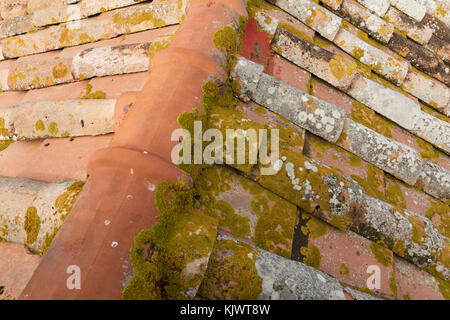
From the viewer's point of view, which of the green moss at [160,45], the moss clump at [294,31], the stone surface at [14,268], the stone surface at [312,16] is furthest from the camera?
the stone surface at [312,16]

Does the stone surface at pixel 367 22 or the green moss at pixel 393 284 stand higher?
the stone surface at pixel 367 22

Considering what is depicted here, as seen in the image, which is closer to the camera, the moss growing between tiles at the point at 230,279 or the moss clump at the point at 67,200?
the moss growing between tiles at the point at 230,279

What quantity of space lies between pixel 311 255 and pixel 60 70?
375cm

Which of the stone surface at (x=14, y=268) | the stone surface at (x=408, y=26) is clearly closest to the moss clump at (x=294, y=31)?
the stone surface at (x=408, y=26)

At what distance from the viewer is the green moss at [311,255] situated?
2.02 m

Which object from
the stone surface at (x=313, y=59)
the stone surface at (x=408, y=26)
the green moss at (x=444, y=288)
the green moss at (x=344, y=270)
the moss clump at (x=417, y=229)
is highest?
the stone surface at (x=408, y=26)

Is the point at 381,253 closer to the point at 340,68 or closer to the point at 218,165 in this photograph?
the point at 218,165

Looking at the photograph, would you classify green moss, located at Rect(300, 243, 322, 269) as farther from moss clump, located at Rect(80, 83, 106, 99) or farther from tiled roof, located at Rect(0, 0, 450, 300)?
moss clump, located at Rect(80, 83, 106, 99)

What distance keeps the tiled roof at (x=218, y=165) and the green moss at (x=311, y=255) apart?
15 millimetres

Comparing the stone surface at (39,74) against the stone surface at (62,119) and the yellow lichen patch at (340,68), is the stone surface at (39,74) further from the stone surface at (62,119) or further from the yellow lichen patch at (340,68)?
the yellow lichen patch at (340,68)

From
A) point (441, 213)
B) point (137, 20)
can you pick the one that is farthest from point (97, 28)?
point (441, 213)

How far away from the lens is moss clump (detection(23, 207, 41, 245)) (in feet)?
5.70
